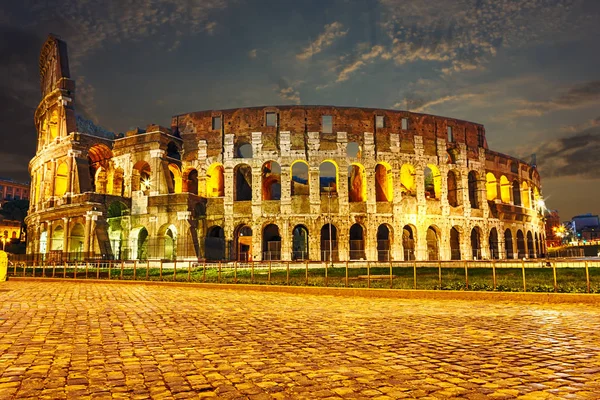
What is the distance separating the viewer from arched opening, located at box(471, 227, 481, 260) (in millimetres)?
36031

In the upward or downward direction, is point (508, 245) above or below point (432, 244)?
below

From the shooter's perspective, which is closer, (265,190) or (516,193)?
(265,190)

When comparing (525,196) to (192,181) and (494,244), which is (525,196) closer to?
(494,244)

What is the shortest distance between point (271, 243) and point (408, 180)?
12.6 metres

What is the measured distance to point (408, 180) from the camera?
36000 millimetres

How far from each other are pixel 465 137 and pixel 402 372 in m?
36.2

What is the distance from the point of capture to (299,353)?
4.95m

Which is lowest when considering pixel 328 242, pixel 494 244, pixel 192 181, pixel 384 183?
pixel 494 244

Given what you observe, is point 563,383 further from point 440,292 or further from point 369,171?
point 369,171

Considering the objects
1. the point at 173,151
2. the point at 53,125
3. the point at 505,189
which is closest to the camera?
the point at 173,151

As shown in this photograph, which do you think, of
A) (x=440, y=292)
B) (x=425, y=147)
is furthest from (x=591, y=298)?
(x=425, y=147)

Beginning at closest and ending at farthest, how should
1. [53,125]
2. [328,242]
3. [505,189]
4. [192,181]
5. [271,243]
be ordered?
[328,242] → [271,243] → [192,181] → [53,125] → [505,189]

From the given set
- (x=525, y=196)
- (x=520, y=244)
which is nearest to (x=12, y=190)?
(x=525, y=196)

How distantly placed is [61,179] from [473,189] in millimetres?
35116
